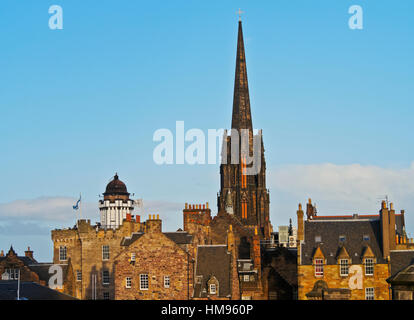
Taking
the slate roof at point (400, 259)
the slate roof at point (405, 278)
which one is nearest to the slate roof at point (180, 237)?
the slate roof at point (400, 259)

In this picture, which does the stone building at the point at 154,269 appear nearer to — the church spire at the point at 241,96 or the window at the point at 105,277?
the window at the point at 105,277

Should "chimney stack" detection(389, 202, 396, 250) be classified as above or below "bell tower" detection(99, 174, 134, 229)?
below

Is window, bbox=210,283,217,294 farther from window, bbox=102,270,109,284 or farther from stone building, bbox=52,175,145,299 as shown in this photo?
window, bbox=102,270,109,284

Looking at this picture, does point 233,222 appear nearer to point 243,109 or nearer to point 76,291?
point 76,291

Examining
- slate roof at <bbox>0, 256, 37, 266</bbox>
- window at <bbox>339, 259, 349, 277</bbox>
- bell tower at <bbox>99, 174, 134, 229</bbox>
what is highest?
bell tower at <bbox>99, 174, 134, 229</bbox>

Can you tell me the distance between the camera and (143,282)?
6450 centimetres

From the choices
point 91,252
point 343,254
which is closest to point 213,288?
point 343,254

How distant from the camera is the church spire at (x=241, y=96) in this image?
132750 mm

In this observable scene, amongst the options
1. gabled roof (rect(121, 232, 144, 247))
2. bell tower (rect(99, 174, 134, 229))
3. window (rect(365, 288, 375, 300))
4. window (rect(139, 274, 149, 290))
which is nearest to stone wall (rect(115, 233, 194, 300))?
window (rect(139, 274, 149, 290))

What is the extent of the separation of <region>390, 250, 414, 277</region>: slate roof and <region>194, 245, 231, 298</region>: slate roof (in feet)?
45.7

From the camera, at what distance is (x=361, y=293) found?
208 ft

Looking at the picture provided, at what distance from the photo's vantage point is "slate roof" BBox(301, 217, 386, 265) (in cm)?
6525

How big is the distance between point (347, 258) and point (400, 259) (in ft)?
14.5
